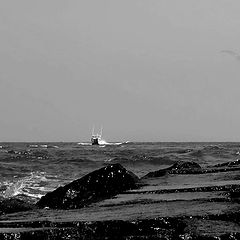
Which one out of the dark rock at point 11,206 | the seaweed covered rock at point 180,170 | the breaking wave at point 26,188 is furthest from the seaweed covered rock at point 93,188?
the breaking wave at point 26,188

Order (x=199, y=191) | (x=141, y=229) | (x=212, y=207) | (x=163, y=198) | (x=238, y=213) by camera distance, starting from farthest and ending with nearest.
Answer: (x=199, y=191) < (x=163, y=198) < (x=212, y=207) < (x=238, y=213) < (x=141, y=229)

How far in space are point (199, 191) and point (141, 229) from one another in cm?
261

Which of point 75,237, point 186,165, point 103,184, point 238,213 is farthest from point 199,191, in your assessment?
point 186,165

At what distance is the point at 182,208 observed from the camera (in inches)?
170

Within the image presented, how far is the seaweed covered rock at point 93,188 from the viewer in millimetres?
6402

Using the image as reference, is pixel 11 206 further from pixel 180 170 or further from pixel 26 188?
pixel 26 188

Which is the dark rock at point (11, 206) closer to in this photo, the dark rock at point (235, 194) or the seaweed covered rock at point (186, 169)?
the dark rock at point (235, 194)

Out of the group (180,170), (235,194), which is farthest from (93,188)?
(180,170)

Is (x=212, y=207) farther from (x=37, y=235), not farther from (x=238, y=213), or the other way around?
(x=37, y=235)

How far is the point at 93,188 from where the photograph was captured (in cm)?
664

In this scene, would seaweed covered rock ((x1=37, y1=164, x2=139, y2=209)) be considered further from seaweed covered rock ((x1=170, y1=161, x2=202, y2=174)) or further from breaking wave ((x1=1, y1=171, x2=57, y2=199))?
breaking wave ((x1=1, y1=171, x2=57, y2=199))

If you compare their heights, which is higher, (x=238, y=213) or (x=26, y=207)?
(x=238, y=213)

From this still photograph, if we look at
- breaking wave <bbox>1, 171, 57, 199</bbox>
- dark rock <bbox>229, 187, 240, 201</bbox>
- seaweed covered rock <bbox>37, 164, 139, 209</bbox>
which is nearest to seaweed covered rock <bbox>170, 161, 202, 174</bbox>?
seaweed covered rock <bbox>37, 164, 139, 209</bbox>

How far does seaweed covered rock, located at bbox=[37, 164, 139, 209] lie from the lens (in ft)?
21.0
